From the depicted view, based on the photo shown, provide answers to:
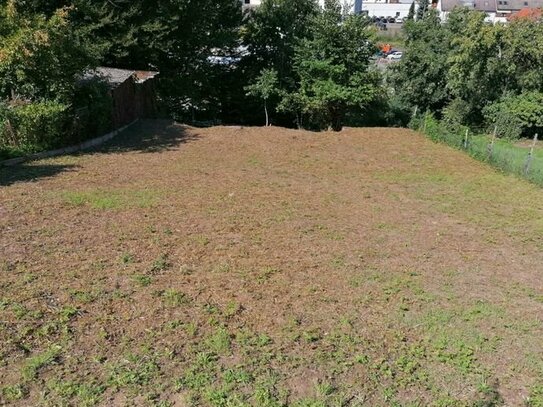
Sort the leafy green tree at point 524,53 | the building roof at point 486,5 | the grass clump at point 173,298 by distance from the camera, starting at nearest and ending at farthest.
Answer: the grass clump at point 173,298 < the leafy green tree at point 524,53 < the building roof at point 486,5

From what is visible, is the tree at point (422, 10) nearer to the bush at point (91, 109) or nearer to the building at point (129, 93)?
the building at point (129, 93)

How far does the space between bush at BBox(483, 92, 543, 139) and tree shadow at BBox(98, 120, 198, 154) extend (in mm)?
13492

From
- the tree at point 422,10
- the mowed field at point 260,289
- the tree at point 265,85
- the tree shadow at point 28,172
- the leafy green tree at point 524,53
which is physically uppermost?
the tree at point 422,10

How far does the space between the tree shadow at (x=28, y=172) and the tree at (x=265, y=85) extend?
1035cm

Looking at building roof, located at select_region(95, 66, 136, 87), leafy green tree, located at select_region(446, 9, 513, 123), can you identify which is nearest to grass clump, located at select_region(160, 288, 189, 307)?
building roof, located at select_region(95, 66, 136, 87)

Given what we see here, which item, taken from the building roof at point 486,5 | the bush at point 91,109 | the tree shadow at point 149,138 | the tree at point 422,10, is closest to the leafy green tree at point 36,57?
the bush at point 91,109

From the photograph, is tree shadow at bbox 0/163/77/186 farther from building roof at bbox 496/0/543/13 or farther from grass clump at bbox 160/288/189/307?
building roof at bbox 496/0/543/13

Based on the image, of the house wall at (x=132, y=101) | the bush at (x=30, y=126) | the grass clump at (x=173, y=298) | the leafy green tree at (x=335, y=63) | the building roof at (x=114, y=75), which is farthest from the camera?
the leafy green tree at (x=335, y=63)

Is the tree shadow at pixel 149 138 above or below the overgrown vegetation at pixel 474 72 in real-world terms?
below

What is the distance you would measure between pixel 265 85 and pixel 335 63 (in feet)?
9.09

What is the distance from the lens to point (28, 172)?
10.0m

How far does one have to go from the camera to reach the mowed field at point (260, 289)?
14.6 feet

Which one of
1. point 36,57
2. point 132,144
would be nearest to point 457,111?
point 132,144

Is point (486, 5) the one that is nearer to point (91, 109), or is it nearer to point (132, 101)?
point (132, 101)
